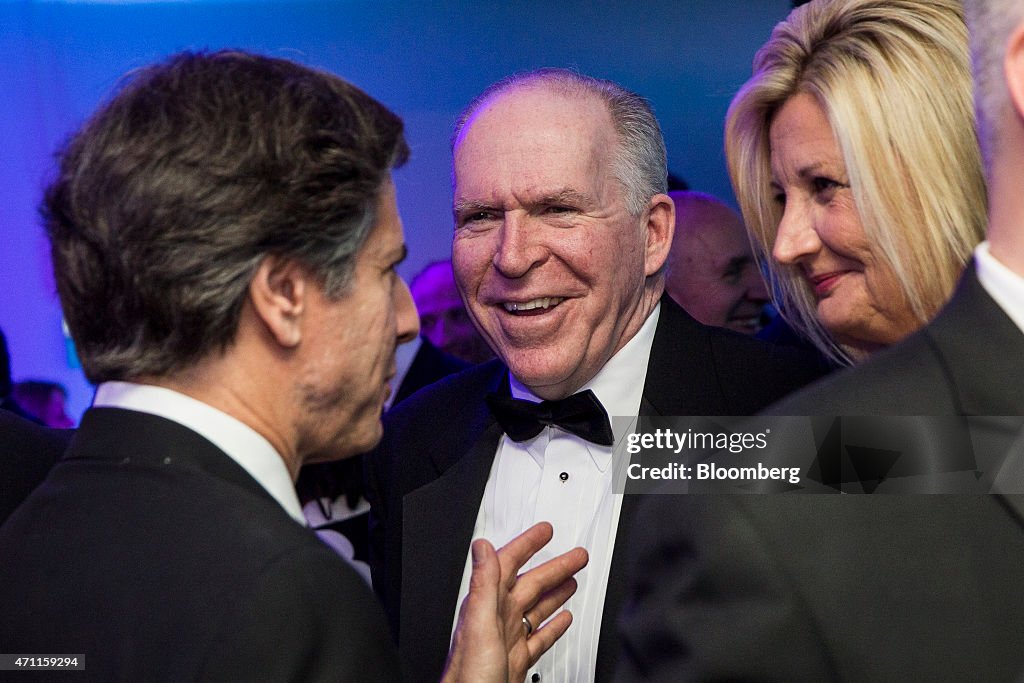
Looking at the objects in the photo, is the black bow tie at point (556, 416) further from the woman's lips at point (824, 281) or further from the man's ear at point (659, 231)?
the woman's lips at point (824, 281)

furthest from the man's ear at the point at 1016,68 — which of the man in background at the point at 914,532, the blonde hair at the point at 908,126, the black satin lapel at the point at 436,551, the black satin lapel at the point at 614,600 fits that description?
the black satin lapel at the point at 436,551

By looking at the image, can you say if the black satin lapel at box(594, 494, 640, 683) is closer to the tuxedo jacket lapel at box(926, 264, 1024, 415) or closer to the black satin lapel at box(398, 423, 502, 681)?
the black satin lapel at box(398, 423, 502, 681)

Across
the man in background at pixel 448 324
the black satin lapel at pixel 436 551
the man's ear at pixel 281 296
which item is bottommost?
the black satin lapel at pixel 436 551

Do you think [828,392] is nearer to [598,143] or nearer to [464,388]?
[598,143]

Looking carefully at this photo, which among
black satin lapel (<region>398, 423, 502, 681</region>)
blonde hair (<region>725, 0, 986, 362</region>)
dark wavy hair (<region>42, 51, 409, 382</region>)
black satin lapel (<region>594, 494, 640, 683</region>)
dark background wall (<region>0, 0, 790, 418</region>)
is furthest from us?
dark background wall (<region>0, 0, 790, 418</region>)

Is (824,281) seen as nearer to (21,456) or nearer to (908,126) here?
(908,126)

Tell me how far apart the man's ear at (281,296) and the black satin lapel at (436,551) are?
0.97 m

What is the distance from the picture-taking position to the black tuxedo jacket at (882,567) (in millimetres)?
1063

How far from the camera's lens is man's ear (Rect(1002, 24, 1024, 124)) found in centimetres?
106

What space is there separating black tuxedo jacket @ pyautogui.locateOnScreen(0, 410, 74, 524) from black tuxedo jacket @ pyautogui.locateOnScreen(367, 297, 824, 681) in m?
0.73

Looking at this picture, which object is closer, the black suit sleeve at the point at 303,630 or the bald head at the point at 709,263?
the black suit sleeve at the point at 303,630

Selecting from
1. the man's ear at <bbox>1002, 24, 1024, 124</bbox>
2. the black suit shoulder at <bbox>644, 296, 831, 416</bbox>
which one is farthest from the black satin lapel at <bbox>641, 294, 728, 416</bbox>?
the man's ear at <bbox>1002, 24, 1024, 124</bbox>

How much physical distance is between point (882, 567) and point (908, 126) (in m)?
0.82

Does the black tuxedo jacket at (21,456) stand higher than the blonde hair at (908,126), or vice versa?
the blonde hair at (908,126)
